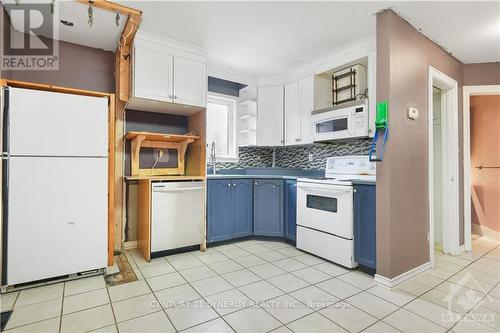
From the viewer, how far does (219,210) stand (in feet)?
11.0

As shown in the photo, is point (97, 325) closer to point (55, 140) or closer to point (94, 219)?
point (94, 219)

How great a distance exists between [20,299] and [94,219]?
29.4 inches

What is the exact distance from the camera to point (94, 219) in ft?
8.00

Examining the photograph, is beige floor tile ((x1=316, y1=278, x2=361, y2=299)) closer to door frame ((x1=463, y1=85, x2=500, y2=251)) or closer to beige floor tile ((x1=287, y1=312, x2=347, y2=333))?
beige floor tile ((x1=287, y1=312, x2=347, y2=333))

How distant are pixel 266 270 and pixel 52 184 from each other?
2089 mm

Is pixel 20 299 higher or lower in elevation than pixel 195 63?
lower

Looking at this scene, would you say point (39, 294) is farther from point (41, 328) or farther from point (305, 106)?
point (305, 106)

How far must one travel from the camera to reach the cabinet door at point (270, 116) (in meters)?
3.91

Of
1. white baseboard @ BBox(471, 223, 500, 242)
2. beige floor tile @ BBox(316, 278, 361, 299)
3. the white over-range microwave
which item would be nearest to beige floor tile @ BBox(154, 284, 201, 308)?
beige floor tile @ BBox(316, 278, 361, 299)

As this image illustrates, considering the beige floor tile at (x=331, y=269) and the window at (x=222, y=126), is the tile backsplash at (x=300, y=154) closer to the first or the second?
the window at (x=222, y=126)

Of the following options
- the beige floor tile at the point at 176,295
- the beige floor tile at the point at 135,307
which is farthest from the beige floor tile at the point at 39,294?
the beige floor tile at the point at 176,295

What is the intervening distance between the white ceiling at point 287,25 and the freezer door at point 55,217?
1422 mm

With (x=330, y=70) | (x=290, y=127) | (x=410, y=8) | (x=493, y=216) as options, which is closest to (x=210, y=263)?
(x=290, y=127)

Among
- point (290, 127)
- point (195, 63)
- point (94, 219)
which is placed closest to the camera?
point (94, 219)
